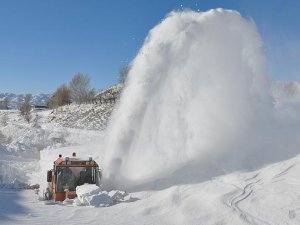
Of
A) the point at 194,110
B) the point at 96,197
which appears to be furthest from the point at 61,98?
the point at 96,197

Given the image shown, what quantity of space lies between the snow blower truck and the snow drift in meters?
0.97

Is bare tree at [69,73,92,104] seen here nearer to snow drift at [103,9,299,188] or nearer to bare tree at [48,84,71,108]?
bare tree at [48,84,71,108]

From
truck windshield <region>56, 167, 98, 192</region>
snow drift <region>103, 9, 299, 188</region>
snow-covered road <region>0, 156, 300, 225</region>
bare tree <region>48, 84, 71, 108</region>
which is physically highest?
bare tree <region>48, 84, 71, 108</region>

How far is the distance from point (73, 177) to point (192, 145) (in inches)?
189

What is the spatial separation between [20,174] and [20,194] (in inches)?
270

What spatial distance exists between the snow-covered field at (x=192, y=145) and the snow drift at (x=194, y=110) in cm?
4

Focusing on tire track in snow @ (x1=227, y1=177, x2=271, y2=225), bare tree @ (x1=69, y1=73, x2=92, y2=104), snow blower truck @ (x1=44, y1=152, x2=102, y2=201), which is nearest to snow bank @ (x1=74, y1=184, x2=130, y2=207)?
snow blower truck @ (x1=44, y1=152, x2=102, y2=201)

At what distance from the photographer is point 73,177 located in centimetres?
1664

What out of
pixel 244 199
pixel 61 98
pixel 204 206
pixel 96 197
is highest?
pixel 61 98

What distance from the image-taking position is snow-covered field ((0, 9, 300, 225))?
1327 cm

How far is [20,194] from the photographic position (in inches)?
720

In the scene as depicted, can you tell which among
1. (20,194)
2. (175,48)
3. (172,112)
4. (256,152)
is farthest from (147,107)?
(20,194)

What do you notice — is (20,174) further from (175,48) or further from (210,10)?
(210,10)

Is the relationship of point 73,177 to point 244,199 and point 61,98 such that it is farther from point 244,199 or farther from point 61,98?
point 61,98
